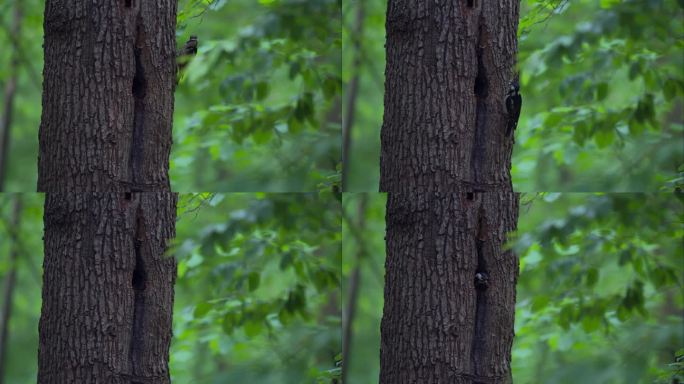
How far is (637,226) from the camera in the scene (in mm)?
3082

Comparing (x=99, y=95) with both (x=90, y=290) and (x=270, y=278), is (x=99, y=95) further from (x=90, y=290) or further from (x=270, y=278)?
(x=270, y=278)

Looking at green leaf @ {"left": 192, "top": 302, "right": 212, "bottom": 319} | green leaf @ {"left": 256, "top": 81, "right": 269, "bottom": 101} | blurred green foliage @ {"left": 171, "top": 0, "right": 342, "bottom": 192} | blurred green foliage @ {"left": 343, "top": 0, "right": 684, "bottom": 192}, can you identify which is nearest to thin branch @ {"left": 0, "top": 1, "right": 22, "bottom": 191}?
blurred green foliage @ {"left": 171, "top": 0, "right": 342, "bottom": 192}

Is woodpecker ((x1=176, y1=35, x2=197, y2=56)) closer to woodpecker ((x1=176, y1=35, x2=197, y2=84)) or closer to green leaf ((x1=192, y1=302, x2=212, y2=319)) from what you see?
woodpecker ((x1=176, y1=35, x2=197, y2=84))

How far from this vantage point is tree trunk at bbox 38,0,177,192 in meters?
2.32

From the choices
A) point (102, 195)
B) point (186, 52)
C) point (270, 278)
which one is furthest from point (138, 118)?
point (270, 278)

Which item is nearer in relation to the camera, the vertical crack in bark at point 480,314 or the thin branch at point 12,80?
the vertical crack in bark at point 480,314

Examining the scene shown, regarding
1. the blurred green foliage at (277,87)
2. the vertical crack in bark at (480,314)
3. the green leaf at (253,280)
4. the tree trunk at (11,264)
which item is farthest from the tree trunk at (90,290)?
the tree trunk at (11,264)

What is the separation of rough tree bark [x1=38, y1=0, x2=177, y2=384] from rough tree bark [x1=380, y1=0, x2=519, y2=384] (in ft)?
2.55

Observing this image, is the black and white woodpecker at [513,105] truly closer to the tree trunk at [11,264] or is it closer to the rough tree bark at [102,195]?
the rough tree bark at [102,195]

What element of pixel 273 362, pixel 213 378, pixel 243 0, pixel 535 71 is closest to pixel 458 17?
pixel 273 362

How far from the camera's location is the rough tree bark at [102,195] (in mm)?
2287

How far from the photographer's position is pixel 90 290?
229cm

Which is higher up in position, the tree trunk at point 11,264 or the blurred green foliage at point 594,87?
the blurred green foliage at point 594,87

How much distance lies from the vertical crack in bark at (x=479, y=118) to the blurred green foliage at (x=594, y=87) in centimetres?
80
